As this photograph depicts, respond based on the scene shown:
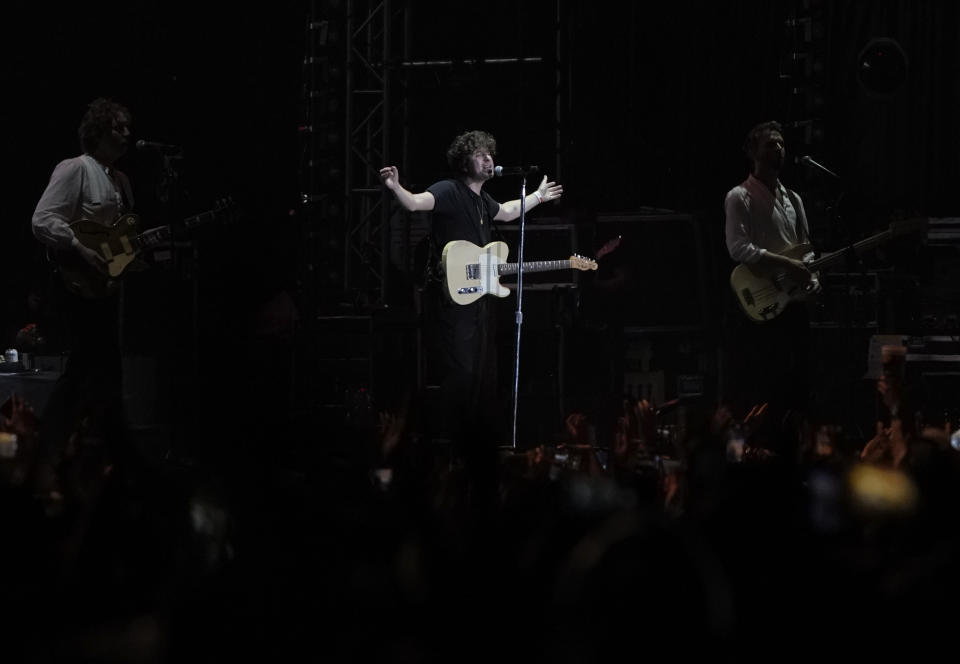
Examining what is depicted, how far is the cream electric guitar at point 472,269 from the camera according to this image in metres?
6.80

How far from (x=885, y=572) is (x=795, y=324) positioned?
18.1 ft

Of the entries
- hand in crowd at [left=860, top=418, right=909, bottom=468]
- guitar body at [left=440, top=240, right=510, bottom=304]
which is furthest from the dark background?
hand in crowd at [left=860, top=418, right=909, bottom=468]

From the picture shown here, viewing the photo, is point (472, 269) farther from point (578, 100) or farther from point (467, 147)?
point (578, 100)

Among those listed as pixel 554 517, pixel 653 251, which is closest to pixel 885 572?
pixel 554 517

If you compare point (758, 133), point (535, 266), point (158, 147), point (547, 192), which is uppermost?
point (758, 133)

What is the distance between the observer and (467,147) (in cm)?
686

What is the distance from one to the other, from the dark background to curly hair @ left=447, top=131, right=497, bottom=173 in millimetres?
1281

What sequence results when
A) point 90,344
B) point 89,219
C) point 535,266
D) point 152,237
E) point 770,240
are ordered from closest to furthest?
point 90,344 → point 89,219 → point 152,237 → point 770,240 → point 535,266

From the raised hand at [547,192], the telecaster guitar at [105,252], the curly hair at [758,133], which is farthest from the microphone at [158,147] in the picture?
the curly hair at [758,133]

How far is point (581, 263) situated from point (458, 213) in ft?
3.05

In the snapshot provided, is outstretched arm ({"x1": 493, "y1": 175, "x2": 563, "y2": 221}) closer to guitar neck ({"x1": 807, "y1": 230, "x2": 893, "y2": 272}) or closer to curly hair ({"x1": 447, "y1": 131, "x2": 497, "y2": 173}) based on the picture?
curly hair ({"x1": 447, "y1": 131, "x2": 497, "y2": 173})

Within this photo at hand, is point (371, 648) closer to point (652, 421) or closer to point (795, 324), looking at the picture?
point (652, 421)

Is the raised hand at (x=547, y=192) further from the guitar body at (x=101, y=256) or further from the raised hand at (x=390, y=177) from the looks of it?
the guitar body at (x=101, y=256)

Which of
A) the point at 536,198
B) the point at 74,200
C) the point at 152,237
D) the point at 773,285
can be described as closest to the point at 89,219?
the point at 74,200
